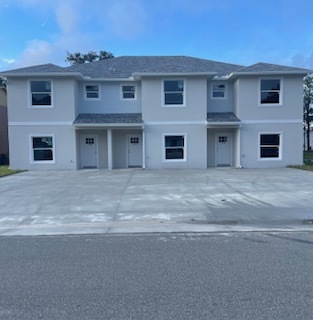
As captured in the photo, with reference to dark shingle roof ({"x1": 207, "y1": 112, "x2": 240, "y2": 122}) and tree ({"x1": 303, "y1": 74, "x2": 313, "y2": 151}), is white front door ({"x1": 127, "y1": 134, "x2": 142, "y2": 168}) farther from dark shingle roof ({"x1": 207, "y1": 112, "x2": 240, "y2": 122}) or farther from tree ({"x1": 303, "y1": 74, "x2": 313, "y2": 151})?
tree ({"x1": 303, "y1": 74, "x2": 313, "y2": 151})

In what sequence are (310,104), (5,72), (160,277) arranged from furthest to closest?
1. (310,104)
2. (5,72)
3. (160,277)

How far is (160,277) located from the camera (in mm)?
4234

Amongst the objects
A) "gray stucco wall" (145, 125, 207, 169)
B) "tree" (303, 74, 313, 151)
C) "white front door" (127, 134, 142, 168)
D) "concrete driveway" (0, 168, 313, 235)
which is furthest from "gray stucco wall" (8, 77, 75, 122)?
"tree" (303, 74, 313, 151)

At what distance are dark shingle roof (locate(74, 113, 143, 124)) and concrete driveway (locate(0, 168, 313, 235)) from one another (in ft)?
21.2

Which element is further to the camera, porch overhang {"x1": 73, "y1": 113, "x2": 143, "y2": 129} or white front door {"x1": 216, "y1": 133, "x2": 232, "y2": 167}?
white front door {"x1": 216, "y1": 133, "x2": 232, "y2": 167}

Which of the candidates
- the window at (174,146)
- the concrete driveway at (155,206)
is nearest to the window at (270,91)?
the window at (174,146)

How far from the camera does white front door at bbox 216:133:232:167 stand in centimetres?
2102

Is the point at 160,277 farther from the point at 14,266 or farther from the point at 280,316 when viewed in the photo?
the point at 14,266

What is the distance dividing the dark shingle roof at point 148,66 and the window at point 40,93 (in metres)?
2.76

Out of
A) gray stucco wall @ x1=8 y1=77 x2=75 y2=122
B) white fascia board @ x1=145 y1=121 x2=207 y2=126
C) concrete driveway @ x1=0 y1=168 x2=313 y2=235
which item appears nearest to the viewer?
concrete driveway @ x1=0 y1=168 x2=313 y2=235

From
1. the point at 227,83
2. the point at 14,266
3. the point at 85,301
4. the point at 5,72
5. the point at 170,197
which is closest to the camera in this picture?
the point at 85,301

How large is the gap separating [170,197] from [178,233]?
390cm

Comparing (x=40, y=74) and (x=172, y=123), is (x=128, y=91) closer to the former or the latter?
(x=172, y=123)

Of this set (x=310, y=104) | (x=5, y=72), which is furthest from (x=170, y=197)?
(x=310, y=104)
